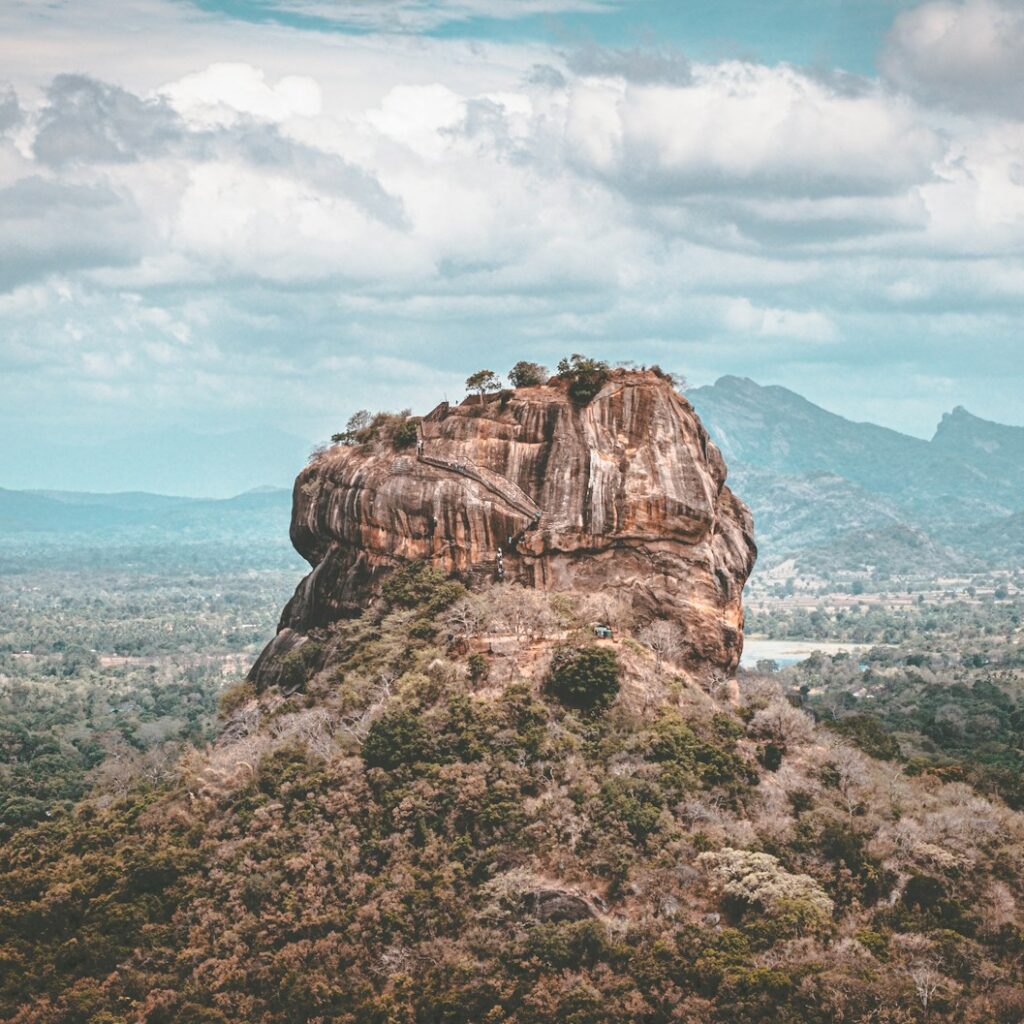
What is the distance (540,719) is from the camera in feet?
154

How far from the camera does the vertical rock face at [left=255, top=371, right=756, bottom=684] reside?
2084 inches

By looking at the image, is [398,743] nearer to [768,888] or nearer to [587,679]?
[587,679]

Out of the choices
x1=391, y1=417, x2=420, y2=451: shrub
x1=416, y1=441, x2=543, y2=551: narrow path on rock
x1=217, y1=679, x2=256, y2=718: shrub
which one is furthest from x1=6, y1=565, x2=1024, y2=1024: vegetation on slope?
x1=391, y1=417, x2=420, y2=451: shrub

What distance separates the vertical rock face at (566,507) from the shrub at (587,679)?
468 centimetres

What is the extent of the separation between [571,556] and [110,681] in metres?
113

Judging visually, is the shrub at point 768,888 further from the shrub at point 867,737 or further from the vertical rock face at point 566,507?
the shrub at point 867,737

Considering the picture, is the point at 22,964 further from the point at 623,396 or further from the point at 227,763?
the point at 623,396

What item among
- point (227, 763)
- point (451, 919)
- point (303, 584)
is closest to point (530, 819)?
point (451, 919)

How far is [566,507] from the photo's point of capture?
2106 inches

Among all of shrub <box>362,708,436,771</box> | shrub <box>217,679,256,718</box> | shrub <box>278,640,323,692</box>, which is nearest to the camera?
shrub <box>362,708,436,771</box>

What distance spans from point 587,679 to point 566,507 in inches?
302

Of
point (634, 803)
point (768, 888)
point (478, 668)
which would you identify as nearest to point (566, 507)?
point (478, 668)

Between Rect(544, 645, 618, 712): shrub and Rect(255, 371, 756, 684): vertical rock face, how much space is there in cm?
468

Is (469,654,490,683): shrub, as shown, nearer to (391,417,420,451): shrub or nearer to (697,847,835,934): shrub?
(697,847,835,934): shrub
